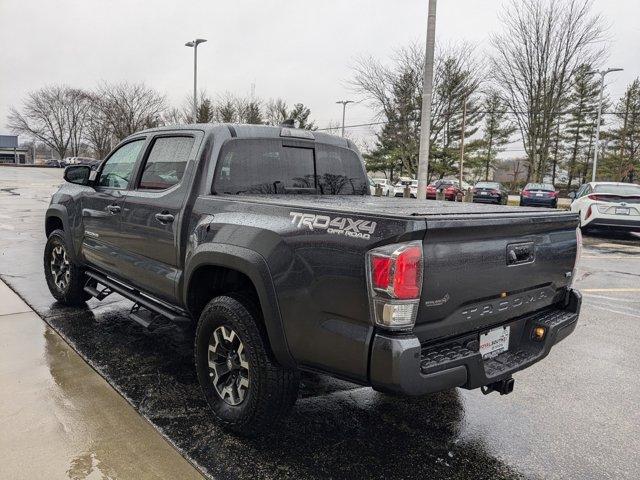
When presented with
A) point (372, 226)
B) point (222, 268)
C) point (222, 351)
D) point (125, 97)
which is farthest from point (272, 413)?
point (125, 97)

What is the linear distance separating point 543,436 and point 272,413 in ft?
5.57

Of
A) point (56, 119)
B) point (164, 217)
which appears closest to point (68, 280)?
point (164, 217)

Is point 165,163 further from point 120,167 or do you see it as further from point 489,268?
point 489,268

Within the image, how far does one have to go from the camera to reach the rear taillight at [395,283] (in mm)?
Answer: 2170

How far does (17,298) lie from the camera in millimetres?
5652

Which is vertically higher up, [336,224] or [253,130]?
[253,130]

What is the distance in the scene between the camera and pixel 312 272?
2447 mm

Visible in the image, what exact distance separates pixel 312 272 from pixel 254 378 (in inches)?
28.8

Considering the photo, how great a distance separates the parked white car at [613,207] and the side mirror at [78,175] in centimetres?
1132

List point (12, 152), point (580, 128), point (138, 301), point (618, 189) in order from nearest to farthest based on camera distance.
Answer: point (138, 301) → point (618, 189) → point (580, 128) → point (12, 152)

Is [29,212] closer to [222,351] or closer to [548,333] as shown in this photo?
[222,351]

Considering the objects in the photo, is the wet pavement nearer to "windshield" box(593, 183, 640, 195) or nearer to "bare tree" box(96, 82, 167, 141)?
"windshield" box(593, 183, 640, 195)

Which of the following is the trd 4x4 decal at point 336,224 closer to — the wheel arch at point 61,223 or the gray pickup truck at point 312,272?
the gray pickup truck at point 312,272

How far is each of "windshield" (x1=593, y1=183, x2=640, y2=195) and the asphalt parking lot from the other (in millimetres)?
8952
